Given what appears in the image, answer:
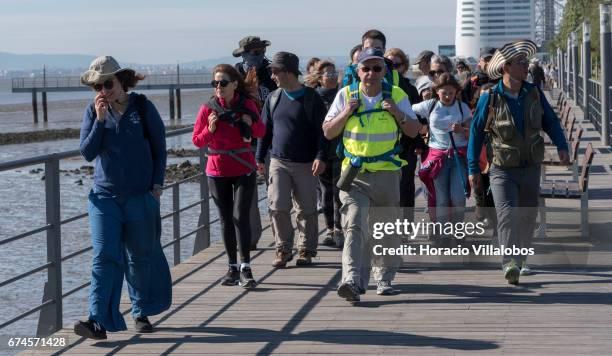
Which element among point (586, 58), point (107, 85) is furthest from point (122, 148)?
point (586, 58)

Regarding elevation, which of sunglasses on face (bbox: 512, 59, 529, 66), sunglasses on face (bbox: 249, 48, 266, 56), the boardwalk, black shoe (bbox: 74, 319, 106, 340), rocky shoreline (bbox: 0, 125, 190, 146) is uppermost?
sunglasses on face (bbox: 249, 48, 266, 56)

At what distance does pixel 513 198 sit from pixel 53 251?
3.07 metres

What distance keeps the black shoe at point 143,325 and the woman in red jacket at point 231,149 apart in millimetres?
1529

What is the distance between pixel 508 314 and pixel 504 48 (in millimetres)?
1936

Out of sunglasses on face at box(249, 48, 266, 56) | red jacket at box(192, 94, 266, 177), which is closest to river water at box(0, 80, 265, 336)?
sunglasses on face at box(249, 48, 266, 56)

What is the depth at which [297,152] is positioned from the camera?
942 cm

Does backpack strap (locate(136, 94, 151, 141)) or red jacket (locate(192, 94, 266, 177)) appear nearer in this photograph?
backpack strap (locate(136, 94, 151, 141))

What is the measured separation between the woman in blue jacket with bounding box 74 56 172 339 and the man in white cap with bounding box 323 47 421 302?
1.29 m

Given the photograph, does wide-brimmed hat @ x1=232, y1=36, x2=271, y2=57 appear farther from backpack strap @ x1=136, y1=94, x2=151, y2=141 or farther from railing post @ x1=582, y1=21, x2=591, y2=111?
railing post @ x1=582, y1=21, x2=591, y2=111

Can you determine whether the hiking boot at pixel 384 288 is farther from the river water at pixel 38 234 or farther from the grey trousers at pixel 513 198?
the river water at pixel 38 234

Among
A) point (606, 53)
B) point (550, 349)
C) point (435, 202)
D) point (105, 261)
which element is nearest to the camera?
point (550, 349)

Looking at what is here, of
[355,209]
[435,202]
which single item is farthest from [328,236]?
[355,209]

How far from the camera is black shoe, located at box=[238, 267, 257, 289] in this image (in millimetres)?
8797

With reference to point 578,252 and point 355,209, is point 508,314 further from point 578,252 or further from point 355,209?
point 578,252
